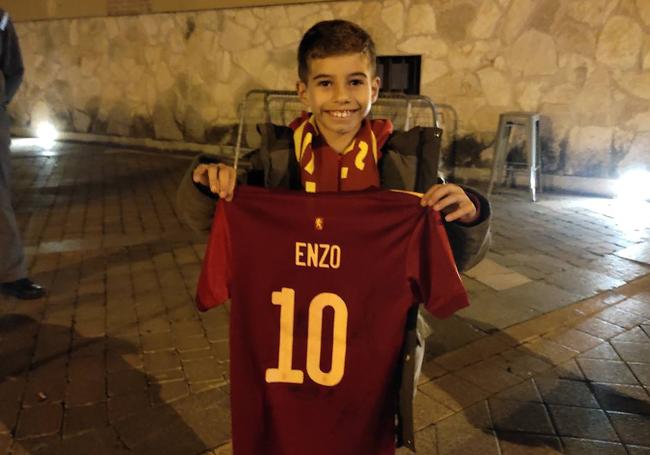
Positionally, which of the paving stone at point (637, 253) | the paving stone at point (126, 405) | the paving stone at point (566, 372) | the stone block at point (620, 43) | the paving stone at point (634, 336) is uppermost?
the stone block at point (620, 43)

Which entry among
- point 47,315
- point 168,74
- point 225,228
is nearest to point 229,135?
point 168,74

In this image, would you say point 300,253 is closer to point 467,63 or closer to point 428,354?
point 428,354

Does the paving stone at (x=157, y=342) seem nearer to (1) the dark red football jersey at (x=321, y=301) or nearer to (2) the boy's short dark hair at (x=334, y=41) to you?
(1) the dark red football jersey at (x=321, y=301)

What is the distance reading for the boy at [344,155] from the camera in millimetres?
1557

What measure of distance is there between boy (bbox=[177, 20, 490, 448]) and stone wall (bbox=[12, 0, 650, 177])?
5.55 metres

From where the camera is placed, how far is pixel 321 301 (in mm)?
1548

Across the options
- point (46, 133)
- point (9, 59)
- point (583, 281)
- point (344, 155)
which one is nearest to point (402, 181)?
point (344, 155)

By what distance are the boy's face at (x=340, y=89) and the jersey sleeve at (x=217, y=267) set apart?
0.43 meters

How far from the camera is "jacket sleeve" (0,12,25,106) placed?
375cm

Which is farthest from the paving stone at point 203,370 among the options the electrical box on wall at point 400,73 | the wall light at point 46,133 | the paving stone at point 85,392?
the wall light at point 46,133

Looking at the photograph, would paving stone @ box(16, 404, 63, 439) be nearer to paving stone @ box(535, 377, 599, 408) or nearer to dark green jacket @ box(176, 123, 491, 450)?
dark green jacket @ box(176, 123, 491, 450)

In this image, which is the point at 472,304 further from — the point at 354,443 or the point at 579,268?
the point at 354,443

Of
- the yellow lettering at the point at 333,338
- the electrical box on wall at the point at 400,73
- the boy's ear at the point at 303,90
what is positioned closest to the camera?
→ the yellow lettering at the point at 333,338

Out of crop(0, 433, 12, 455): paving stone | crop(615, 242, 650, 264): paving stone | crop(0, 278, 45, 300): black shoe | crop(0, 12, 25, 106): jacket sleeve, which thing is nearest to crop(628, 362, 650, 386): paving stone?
crop(615, 242, 650, 264): paving stone
